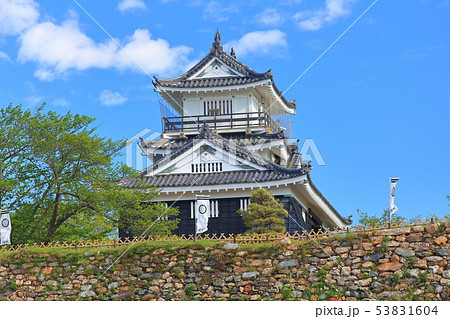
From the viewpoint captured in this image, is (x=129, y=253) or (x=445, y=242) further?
(x=129, y=253)

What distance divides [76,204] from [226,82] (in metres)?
14.4

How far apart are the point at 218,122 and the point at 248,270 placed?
17.9 metres

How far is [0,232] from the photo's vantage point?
2273 centimetres

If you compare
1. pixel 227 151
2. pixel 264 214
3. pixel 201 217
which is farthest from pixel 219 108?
pixel 201 217

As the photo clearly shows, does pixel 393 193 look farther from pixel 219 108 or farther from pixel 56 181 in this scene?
pixel 219 108

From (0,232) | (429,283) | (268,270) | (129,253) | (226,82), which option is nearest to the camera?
(429,283)

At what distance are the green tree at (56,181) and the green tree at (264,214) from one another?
3553 mm

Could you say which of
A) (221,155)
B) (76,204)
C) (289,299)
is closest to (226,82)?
(221,155)

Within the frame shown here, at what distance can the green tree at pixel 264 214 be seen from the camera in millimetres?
26859

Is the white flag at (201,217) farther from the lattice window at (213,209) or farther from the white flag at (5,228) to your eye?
the lattice window at (213,209)

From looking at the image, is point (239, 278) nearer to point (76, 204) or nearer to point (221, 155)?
point (76, 204)

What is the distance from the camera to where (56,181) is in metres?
25.1

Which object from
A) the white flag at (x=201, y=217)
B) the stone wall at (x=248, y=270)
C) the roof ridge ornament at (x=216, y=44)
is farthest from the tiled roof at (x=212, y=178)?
the roof ridge ornament at (x=216, y=44)

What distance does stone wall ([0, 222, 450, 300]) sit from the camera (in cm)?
1834
